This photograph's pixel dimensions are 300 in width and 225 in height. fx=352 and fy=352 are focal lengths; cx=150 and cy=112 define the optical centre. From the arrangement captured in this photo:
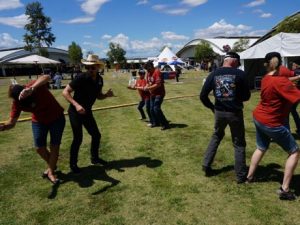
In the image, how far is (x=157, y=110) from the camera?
29.7ft

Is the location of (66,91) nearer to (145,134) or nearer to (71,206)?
(71,206)

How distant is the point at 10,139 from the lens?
8.90 metres

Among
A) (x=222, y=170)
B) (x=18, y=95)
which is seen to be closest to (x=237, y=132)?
(x=222, y=170)

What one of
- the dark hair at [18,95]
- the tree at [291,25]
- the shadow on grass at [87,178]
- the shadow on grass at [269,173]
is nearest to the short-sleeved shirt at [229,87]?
the shadow on grass at [269,173]

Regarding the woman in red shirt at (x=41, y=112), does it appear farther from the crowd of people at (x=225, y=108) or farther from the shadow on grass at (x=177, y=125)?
the shadow on grass at (x=177, y=125)

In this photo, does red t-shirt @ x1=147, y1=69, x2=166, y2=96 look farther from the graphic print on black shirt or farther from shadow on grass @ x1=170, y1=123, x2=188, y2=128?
the graphic print on black shirt

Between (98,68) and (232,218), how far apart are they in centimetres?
305

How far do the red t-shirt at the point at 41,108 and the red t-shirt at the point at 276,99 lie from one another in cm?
301

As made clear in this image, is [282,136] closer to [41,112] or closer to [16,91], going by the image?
[41,112]

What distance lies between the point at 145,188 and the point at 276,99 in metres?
2.25

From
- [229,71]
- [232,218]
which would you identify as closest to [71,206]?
[232,218]

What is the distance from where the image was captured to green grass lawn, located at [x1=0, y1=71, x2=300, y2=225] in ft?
14.3

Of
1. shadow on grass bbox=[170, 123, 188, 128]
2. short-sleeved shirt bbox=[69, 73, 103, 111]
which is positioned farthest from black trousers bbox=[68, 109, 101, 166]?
shadow on grass bbox=[170, 123, 188, 128]

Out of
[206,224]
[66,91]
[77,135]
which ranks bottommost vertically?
[206,224]
